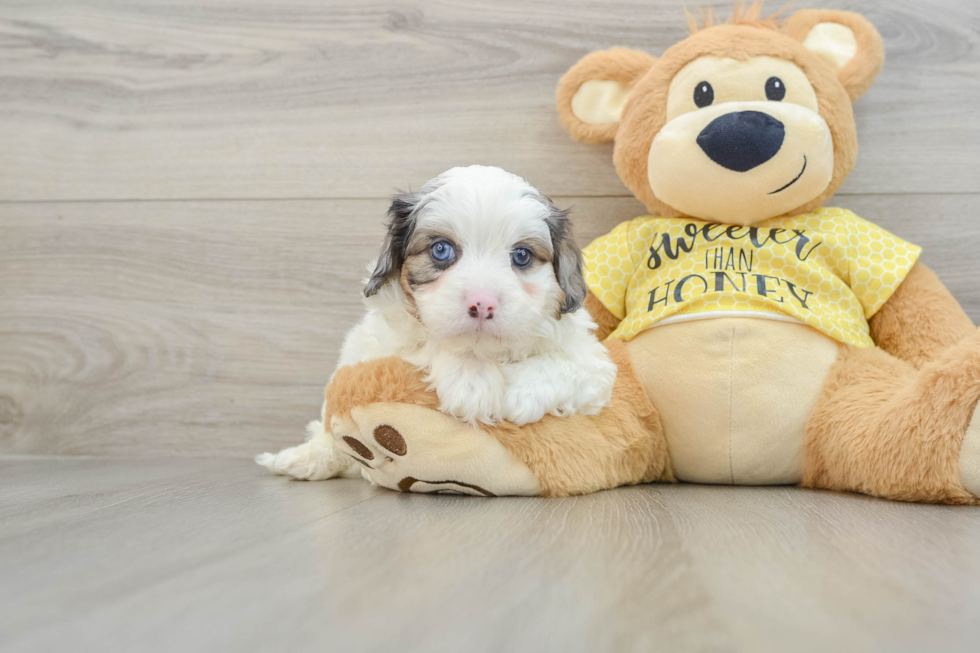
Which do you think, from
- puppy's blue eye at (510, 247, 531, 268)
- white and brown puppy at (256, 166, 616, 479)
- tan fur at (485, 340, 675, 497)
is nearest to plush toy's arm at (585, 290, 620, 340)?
tan fur at (485, 340, 675, 497)

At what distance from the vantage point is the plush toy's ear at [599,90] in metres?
1.37

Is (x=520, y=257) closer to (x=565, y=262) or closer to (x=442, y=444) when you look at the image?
(x=565, y=262)

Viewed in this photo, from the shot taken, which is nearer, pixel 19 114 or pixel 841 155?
pixel 841 155

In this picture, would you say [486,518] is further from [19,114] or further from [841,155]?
[19,114]

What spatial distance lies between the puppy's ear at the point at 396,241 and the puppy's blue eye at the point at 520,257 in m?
0.16

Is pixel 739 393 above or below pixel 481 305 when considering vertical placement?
below

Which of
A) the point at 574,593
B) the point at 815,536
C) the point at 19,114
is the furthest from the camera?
the point at 19,114

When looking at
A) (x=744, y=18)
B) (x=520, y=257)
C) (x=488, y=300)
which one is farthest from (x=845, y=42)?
(x=488, y=300)

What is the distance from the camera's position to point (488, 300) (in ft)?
3.00

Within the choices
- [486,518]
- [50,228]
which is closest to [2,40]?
[50,228]

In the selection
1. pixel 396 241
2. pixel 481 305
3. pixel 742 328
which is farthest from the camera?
pixel 742 328

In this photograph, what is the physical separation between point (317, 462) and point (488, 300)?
524 millimetres

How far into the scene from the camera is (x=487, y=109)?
1.57m

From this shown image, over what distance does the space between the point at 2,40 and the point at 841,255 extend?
1943 mm
